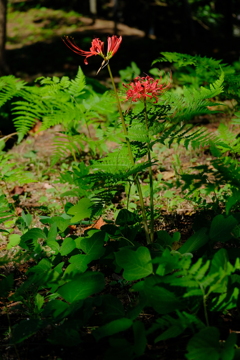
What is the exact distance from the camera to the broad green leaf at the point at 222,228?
59.4 inches

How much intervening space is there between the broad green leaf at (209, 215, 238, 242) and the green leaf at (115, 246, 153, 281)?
0.35 metres

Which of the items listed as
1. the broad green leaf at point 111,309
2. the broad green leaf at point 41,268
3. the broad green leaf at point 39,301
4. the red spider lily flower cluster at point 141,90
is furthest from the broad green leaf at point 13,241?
the red spider lily flower cluster at point 141,90

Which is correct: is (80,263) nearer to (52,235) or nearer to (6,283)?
(52,235)

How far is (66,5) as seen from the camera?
18.7 m

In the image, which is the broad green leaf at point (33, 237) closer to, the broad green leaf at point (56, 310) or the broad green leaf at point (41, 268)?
the broad green leaf at point (41, 268)

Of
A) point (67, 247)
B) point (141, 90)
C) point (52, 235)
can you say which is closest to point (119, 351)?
point (67, 247)

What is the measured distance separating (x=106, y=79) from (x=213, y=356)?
21.6 ft

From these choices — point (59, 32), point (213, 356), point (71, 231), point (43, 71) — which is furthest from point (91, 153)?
point (59, 32)

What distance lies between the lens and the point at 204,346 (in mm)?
1084

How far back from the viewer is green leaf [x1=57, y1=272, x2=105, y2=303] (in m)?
1.37

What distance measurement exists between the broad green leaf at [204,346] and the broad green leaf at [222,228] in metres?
0.49

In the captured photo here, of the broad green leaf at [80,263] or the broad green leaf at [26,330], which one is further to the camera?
the broad green leaf at [80,263]

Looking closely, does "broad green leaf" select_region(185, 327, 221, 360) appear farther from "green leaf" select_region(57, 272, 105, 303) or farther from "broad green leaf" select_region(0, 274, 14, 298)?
"broad green leaf" select_region(0, 274, 14, 298)

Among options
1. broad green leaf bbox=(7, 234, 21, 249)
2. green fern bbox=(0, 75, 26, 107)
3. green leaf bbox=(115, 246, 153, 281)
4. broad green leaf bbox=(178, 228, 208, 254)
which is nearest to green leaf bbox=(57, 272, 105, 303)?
green leaf bbox=(115, 246, 153, 281)
